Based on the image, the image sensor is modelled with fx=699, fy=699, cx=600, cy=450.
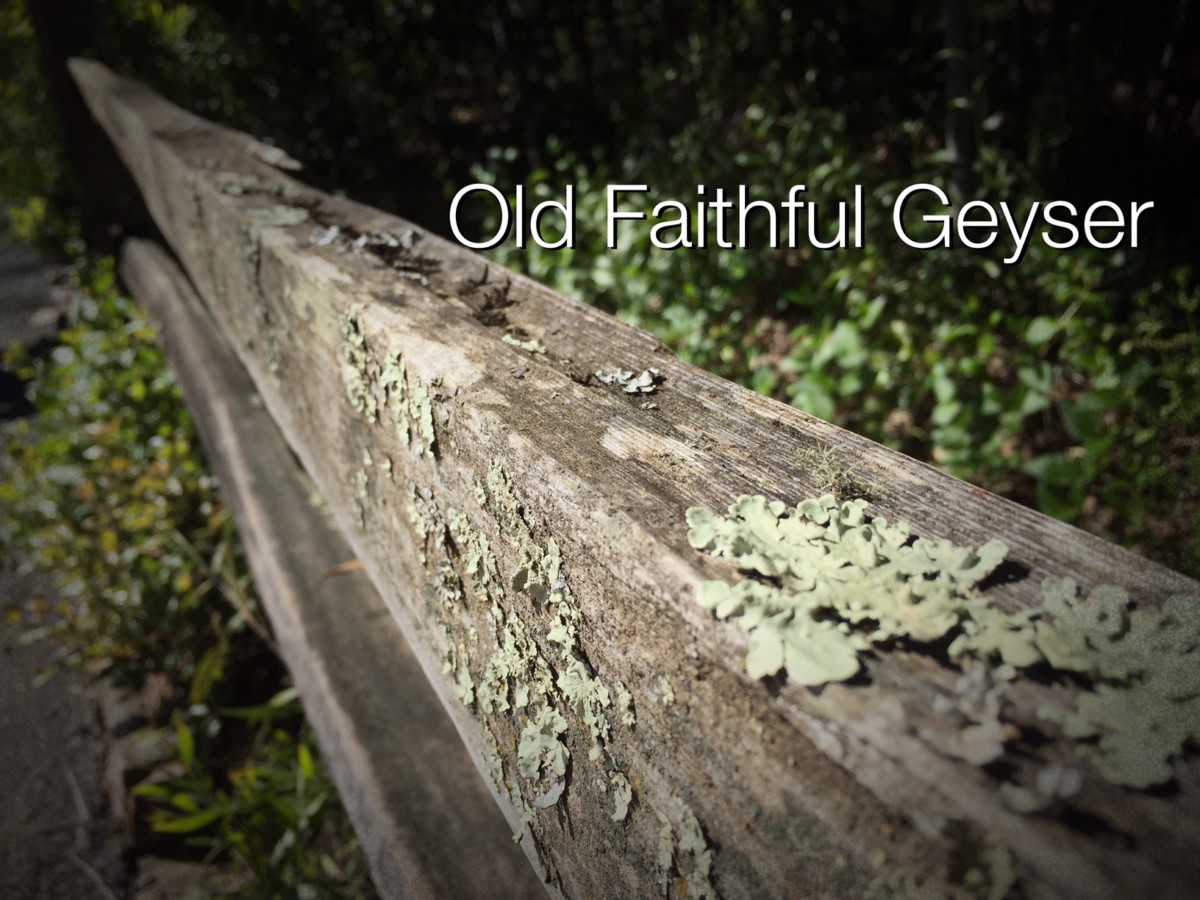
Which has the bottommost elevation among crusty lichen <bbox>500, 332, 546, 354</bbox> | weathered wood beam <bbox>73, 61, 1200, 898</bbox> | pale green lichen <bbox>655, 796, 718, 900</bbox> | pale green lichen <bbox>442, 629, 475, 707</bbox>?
pale green lichen <bbox>442, 629, 475, 707</bbox>

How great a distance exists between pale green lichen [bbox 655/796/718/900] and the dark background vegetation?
197cm

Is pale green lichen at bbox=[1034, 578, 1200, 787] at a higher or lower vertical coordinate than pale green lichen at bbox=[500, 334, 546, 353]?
lower

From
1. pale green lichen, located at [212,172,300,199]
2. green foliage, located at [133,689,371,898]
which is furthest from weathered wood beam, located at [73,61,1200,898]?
green foliage, located at [133,689,371,898]

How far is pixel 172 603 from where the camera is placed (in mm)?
2877

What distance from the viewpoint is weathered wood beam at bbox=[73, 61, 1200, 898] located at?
1.33 feet

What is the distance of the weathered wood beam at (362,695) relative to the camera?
1254mm

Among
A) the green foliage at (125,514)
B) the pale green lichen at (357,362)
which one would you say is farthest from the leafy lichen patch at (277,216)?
the green foliage at (125,514)

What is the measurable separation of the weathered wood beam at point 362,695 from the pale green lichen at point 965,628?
0.96 meters


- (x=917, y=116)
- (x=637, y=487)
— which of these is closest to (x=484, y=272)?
(x=637, y=487)

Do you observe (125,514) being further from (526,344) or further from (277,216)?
(526,344)

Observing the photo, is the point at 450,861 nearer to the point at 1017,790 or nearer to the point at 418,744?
the point at 418,744

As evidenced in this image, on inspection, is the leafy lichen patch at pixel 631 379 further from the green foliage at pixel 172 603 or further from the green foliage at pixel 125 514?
the green foliage at pixel 125 514

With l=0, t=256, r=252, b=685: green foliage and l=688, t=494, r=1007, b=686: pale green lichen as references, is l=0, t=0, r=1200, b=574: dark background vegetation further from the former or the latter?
l=688, t=494, r=1007, b=686: pale green lichen

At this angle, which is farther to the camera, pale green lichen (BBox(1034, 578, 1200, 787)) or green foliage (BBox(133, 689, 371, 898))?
green foliage (BBox(133, 689, 371, 898))
